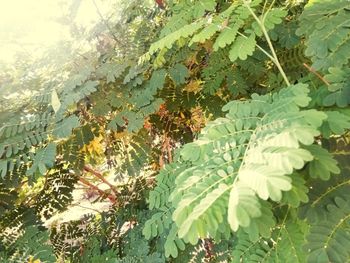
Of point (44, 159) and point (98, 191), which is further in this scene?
point (98, 191)

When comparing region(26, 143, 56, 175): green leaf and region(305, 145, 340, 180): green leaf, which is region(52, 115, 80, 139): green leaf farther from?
region(305, 145, 340, 180): green leaf

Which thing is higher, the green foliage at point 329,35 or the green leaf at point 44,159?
the green foliage at point 329,35

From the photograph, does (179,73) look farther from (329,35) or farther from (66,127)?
(329,35)

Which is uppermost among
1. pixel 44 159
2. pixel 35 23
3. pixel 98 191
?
pixel 35 23

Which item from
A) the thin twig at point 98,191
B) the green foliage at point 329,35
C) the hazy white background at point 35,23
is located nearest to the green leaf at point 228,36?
the green foliage at point 329,35

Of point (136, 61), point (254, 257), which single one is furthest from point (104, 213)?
point (254, 257)

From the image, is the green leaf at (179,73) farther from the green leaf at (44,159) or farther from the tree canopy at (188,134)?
the green leaf at (44,159)

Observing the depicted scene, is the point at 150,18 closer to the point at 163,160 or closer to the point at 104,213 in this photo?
the point at 163,160

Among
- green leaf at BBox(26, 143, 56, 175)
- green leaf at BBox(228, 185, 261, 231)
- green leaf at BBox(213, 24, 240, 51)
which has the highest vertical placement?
green leaf at BBox(213, 24, 240, 51)

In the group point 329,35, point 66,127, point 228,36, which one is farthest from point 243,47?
point 66,127

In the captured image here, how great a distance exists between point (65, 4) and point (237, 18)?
3.74 feet

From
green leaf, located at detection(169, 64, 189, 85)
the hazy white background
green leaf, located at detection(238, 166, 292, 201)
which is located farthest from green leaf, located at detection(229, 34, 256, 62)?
the hazy white background

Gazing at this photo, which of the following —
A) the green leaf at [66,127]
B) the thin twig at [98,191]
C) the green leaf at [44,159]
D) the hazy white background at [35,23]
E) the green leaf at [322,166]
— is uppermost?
the hazy white background at [35,23]

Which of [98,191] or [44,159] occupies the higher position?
[44,159]
